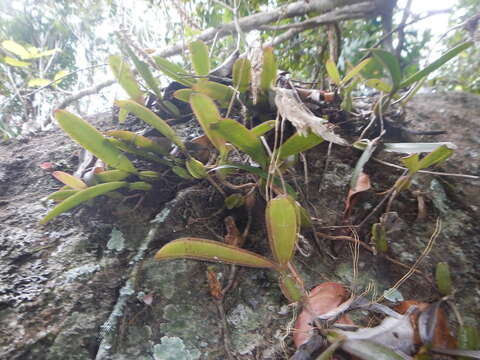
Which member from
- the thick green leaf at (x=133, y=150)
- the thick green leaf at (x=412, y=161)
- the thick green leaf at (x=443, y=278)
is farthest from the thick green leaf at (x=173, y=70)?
the thick green leaf at (x=443, y=278)

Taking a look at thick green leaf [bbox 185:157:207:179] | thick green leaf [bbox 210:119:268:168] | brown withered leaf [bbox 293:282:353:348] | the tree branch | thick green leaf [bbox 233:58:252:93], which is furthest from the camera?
the tree branch

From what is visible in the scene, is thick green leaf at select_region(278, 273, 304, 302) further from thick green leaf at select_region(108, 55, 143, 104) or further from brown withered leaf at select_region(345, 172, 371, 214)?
thick green leaf at select_region(108, 55, 143, 104)

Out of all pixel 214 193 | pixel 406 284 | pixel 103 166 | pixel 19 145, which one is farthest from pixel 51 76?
pixel 406 284

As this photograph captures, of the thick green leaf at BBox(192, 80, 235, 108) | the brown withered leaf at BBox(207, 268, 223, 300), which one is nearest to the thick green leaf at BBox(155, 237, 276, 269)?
the brown withered leaf at BBox(207, 268, 223, 300)

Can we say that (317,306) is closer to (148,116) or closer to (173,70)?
(148,116)

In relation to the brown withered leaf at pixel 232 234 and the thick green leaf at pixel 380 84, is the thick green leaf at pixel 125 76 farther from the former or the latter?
the thick green leaf at pixel 380 84

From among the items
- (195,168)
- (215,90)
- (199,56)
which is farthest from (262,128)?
(199,56)

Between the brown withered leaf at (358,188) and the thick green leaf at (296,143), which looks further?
the brown withered leaf at (358,188)

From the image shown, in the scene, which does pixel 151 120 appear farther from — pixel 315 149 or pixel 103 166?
pixel 315 149
